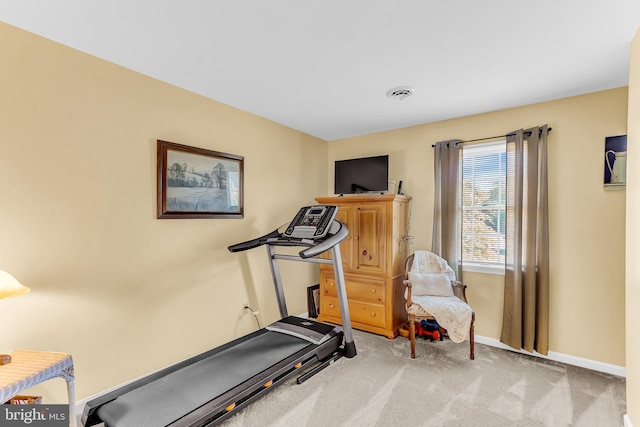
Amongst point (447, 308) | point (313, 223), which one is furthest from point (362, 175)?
point (447, 308)

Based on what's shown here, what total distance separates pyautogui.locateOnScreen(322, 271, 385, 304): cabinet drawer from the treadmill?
68cm

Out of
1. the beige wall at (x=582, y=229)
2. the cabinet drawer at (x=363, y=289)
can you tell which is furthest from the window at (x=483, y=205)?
the cabinet drawer at (x=363, y=289)

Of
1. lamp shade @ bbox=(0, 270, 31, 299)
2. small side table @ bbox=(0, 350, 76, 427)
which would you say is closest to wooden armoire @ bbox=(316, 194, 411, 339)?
small side table @ bbox=(0, 350, 76, 427)

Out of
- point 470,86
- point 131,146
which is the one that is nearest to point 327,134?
point 470,86

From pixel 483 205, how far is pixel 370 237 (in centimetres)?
132

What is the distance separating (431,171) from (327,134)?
4.97 ft

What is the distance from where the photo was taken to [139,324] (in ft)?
8.11

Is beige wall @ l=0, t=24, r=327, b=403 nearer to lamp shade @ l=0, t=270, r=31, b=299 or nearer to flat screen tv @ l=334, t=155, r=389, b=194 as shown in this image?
lamp shade @ l=0, t=270, r=31, b=299

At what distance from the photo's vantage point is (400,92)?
284 centimetres

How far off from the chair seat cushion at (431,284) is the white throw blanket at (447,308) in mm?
51

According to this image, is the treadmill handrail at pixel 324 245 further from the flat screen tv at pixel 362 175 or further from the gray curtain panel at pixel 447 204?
the gray curtain panel at pixel 447 204

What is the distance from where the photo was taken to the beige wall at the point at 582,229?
271cm

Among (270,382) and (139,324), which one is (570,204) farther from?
(139,324)

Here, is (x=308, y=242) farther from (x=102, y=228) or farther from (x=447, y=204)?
(x=447, y=204)
